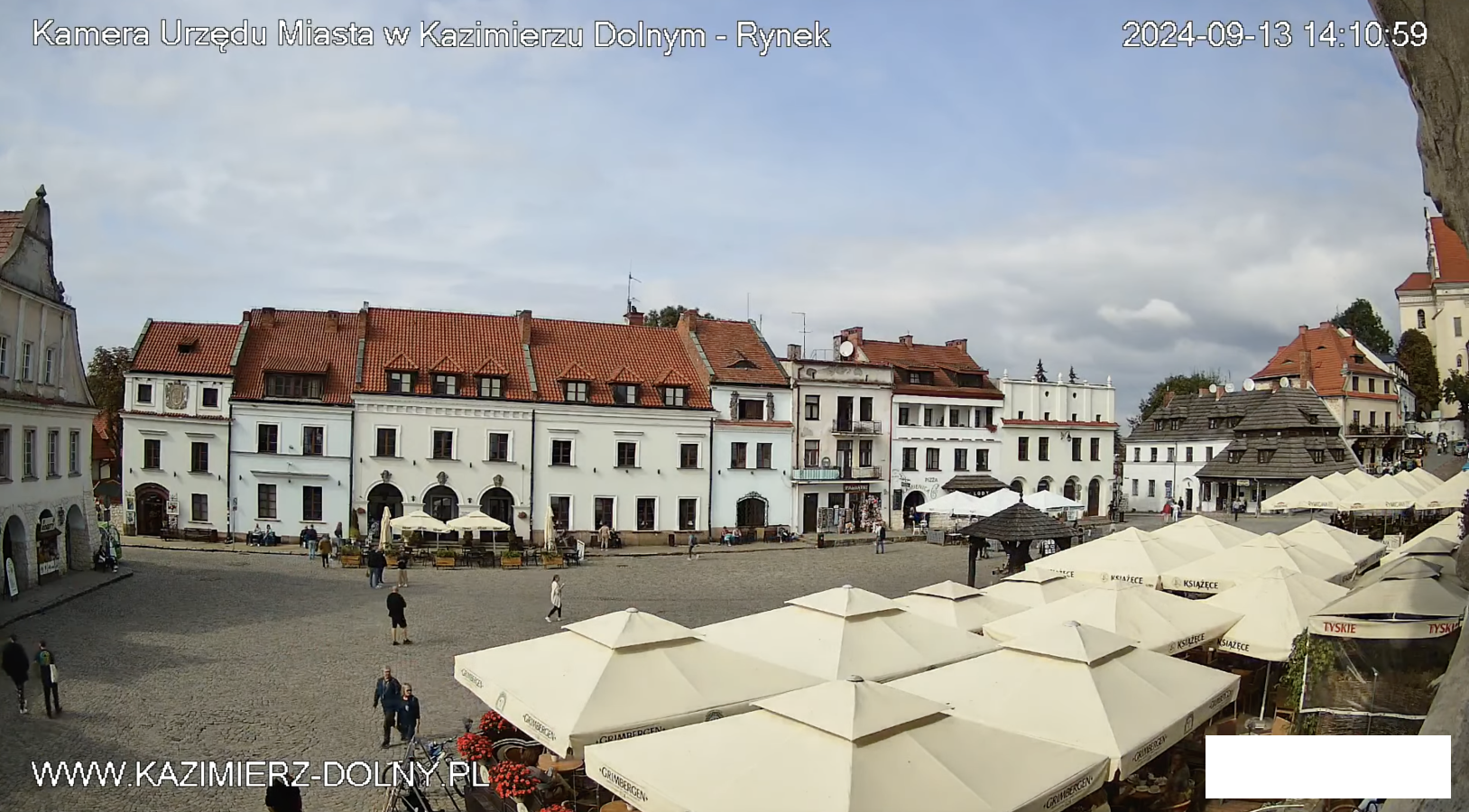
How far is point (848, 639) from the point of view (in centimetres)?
1140

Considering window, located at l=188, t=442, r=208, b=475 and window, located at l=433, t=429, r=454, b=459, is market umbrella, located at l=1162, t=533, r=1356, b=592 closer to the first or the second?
window, located at l=433, t=429, r=454, b=459

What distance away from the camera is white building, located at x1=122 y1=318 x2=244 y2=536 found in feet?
123

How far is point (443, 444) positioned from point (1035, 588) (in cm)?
2938

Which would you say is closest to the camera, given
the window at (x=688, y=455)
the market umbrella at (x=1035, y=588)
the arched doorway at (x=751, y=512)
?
the market umbrella at (x=1035, y=588)

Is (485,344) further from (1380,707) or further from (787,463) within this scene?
(1380,707)

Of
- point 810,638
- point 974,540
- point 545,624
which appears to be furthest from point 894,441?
point 810,638

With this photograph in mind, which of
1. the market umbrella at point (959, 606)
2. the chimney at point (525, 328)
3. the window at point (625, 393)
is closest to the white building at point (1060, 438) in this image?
the window at point (625, 393)

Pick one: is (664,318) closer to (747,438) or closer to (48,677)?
(747,438)

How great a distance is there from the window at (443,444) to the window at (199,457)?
8556mm

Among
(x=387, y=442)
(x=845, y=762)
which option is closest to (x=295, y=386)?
(x=387, y=442)

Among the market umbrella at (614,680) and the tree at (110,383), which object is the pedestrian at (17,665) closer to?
the market umbrella at (614,680)

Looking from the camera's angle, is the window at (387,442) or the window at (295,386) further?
the window at (387,442)

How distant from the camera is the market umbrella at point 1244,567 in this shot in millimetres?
15953

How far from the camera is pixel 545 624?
20953mm
